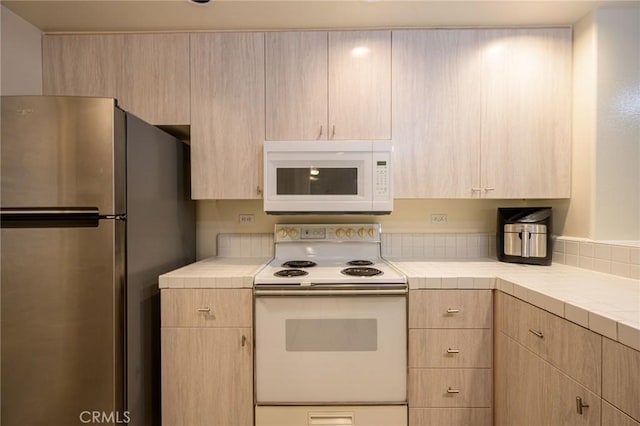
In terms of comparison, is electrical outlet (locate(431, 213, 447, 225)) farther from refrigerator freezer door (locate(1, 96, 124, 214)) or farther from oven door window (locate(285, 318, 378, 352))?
refrigerator freezer door (locate(1, 96, 124, 214))

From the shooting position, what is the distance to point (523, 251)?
1.86m

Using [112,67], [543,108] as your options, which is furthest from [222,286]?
[543,108]

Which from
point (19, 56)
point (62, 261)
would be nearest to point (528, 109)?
point (62, 261)

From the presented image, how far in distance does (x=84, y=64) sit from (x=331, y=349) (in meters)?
2.17

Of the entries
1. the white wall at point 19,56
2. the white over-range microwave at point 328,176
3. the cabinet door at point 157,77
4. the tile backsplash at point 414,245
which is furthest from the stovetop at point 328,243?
the white wall at point 19,56

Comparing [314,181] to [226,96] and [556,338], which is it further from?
[556,338]

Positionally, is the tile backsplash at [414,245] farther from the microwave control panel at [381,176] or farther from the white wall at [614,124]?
the white wall at [614,124]

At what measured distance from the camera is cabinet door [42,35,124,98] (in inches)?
73.7

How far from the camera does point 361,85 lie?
6.11ft

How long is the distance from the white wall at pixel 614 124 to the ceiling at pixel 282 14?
0.46 feet

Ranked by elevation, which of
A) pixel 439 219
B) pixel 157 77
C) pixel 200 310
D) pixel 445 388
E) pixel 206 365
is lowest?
pixel 445 388

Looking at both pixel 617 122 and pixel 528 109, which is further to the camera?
pixel 528 109

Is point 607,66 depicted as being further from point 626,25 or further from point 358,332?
point 358,332

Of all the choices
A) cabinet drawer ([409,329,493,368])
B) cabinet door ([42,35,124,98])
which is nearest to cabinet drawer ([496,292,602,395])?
cabinet drawer ([409,329,493,368])
